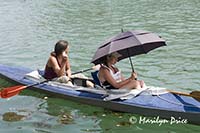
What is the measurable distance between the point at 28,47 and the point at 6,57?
69.7 inches

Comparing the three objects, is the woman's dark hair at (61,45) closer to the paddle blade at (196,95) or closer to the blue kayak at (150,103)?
the blue kayak at (150,103)

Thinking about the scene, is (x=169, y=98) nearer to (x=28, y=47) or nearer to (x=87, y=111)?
(x=87, y=111)

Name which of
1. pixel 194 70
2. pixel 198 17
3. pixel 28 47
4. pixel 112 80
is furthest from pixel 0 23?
pixel 112 80

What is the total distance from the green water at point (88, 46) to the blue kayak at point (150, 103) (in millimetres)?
177

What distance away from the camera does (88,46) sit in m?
15.8

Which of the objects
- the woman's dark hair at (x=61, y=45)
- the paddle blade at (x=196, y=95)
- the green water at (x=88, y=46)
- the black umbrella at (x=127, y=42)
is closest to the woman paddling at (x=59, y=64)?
the woman's dark hair at (x=61, y=45)

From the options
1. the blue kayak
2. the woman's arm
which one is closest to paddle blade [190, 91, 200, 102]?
the blue kayak

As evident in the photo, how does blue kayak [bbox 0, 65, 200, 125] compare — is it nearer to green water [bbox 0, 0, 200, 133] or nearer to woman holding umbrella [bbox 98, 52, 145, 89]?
green water [bbox 0, 0, 200, 133]

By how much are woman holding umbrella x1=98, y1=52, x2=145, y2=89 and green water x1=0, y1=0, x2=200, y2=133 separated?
22.7 inches

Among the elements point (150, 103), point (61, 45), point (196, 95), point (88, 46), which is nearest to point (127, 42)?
point (150, 103)

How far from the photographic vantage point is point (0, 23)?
23.3m

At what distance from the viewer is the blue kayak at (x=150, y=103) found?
7.58m

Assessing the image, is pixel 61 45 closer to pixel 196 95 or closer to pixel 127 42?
pixel 127 42

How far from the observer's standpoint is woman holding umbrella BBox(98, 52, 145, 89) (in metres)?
8.47
